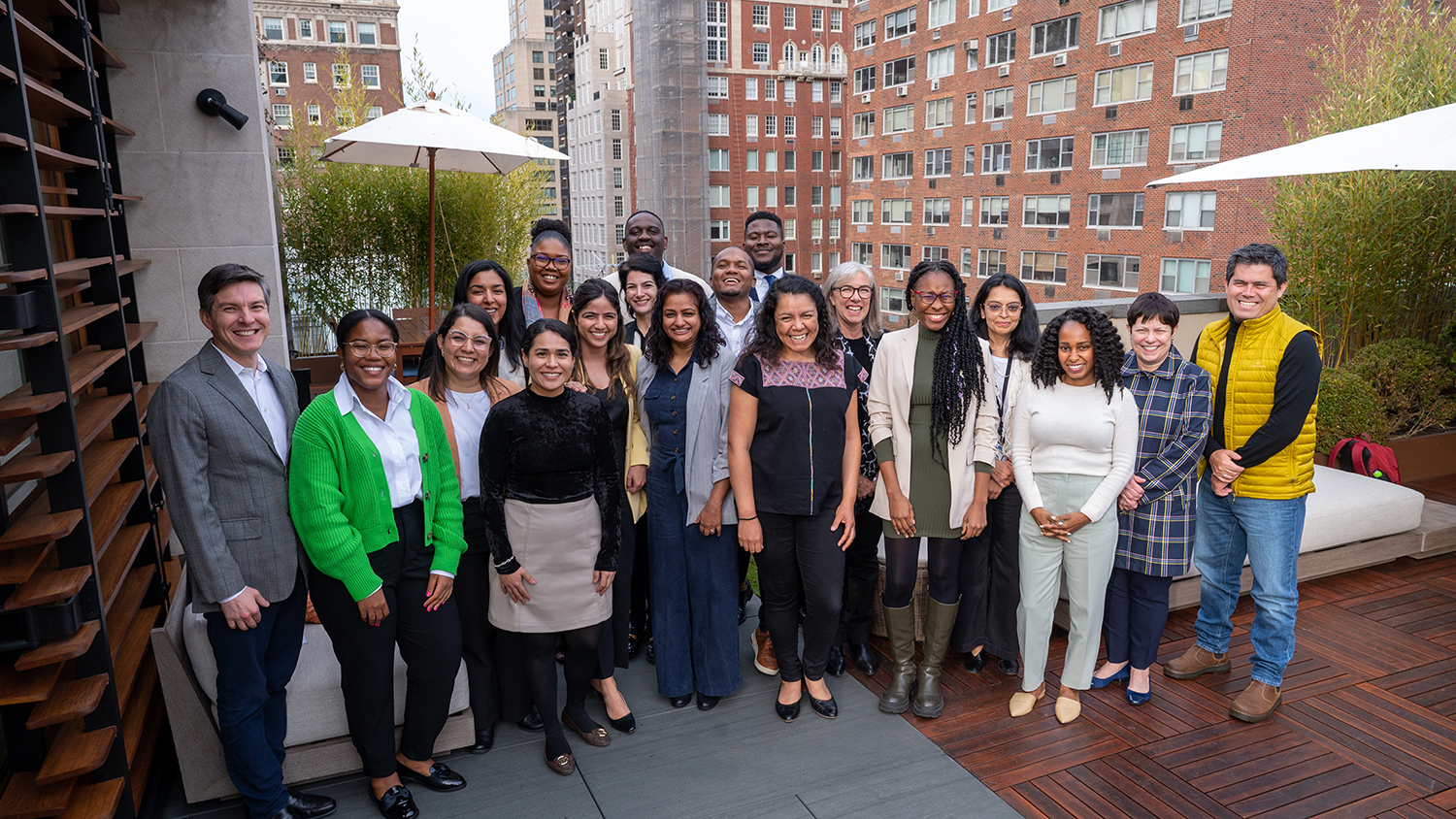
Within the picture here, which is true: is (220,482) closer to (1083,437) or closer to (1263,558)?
(1083,437)

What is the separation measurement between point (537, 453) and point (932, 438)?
1517 millimetres

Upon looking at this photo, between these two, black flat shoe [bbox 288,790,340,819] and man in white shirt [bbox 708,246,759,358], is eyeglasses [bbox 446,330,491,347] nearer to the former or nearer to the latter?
man in white shirt [bbox 708,246,759,358]

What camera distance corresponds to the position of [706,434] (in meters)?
3.29

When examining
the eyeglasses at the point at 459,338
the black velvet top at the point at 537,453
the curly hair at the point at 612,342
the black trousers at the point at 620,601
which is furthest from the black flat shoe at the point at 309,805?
the curly hair at the point at 612,342

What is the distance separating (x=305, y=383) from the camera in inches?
151

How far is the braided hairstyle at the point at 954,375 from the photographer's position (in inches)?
129

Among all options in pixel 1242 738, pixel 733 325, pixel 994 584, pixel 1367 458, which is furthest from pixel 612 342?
pixel 1367 458

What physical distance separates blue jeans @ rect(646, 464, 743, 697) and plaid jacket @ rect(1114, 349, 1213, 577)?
5.36 feet

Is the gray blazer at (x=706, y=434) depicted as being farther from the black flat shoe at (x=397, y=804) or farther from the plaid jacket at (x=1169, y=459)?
the plaid jacket at (x=1169, y=459)

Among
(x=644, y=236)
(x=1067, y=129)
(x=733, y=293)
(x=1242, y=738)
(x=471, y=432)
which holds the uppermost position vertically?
(x=1067, y=129)

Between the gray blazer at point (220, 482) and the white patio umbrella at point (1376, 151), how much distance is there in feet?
14.2

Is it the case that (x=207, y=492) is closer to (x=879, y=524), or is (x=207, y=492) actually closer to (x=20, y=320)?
(x=20, y=320)

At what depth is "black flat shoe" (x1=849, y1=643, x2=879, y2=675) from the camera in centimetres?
375

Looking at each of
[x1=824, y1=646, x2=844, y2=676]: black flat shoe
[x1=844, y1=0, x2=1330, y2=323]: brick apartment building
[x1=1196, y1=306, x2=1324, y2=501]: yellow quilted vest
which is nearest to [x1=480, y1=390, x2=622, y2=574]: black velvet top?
[x1=824, y1=646, x2=844, y2=676]: black flat shoe
